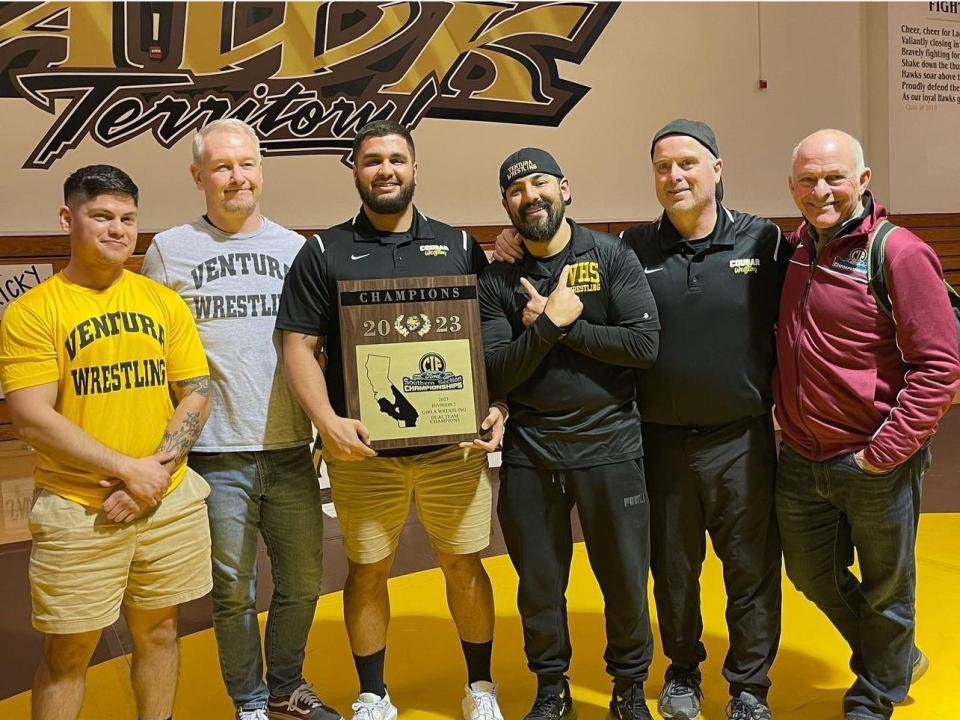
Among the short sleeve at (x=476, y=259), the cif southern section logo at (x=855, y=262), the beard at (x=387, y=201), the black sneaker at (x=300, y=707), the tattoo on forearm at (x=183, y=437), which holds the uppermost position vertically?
the beard at (x=387, y=201)

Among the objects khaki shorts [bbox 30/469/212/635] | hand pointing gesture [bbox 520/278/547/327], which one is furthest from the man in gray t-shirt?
hand pointing gesture [bbox 520/278/547/327]

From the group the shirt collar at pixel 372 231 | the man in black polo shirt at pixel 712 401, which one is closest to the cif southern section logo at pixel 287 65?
the shirt collar at pixel 372 231

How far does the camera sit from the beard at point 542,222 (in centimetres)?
282

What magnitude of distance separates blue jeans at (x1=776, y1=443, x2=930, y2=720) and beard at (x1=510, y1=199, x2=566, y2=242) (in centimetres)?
111

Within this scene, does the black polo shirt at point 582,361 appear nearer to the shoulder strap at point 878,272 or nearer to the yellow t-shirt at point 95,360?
the shoulder strap at point 878,272

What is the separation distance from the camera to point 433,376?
2877mm

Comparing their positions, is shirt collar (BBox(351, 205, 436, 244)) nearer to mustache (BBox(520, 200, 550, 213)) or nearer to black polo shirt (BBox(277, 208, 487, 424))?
black polo shirt (BBox(277, 208, 487, 424))

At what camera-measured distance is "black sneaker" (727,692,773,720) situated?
2.95 meters

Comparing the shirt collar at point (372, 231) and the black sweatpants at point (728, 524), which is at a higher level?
the shirt collar at point (372, 231)

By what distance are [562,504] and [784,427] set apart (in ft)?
2.61

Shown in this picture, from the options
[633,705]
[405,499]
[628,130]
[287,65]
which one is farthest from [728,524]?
[628,130]

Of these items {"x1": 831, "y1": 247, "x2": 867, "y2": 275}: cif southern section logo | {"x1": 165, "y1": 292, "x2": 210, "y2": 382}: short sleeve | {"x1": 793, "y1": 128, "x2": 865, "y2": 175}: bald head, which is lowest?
{"x1": 165, "y1": 292, "x2": 210, "y2": 382}: short sleeve

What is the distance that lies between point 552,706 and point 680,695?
1.54ft

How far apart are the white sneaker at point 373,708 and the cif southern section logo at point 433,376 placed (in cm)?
115
